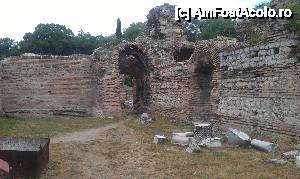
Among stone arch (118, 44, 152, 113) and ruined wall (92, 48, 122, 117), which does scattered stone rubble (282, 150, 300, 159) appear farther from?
stone arch (118, 44, 152, 113)

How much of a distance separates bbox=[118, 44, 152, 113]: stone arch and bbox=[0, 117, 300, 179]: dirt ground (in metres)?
7.45

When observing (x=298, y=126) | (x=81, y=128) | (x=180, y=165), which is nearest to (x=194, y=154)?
(x=180, y=165)

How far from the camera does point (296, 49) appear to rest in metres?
9.62

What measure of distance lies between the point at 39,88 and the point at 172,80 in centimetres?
574

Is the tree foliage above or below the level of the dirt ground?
above

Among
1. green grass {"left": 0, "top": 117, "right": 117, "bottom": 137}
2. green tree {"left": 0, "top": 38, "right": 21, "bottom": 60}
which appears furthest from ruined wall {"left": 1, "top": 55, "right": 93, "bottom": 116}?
green tree {"left": 0, "top": 38, "right": 21, "bottom": 60}

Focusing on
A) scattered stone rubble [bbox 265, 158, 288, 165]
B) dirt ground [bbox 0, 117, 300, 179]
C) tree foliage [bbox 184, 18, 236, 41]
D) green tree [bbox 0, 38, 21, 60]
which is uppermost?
tree foliage [bbox 184, 18, 236, 41]

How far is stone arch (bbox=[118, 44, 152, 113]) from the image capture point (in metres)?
18.8

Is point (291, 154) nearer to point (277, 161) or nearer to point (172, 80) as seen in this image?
point (277, 161)

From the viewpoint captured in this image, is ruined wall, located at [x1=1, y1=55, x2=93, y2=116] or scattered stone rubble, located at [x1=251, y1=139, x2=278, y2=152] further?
ruined wall, located at [x1=1, y1=55, x2=93, y2=116]

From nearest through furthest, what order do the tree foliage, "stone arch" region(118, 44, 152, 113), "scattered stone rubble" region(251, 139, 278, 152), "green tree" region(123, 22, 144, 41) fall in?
"scattered stone rubble" region(251, 139, 278, 152), "stone arch" region(118, 44, 152, 113), the tree foliage, "green tree" region(123, 22, 144, 41)

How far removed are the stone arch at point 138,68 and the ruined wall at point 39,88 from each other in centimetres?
278

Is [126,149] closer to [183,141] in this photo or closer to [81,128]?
[183,141]

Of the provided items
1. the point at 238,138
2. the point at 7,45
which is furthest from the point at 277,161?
the point at 7,45
